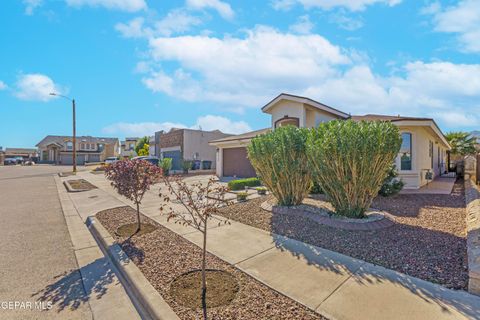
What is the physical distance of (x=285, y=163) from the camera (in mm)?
6980

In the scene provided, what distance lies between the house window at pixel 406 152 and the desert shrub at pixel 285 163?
7058mm

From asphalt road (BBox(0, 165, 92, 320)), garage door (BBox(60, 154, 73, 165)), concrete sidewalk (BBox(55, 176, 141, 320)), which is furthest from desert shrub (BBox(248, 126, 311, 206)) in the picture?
garage door (BBox(60, 154, 73, 165))

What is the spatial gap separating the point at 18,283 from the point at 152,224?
117 inches

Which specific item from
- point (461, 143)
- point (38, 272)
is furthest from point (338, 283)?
point (461, 143)

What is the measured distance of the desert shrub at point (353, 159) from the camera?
541cm

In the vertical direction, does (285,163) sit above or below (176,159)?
below

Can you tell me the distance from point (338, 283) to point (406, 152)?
10.6 m

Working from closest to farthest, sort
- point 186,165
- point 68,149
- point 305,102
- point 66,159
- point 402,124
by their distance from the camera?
point 402,124
point 305,102
point 186,165
point 66,159
point 68,149

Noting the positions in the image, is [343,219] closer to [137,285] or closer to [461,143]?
[137,285]

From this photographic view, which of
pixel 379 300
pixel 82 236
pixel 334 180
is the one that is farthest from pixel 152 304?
pixel 334 180

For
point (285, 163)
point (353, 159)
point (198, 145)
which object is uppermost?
point (198, 145)

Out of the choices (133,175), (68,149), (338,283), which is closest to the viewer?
(338,283)

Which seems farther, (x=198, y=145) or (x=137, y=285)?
(x=198, y=145)

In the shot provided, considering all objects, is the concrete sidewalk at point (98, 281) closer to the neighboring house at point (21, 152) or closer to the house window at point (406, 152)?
the house window at point (406, 152)
